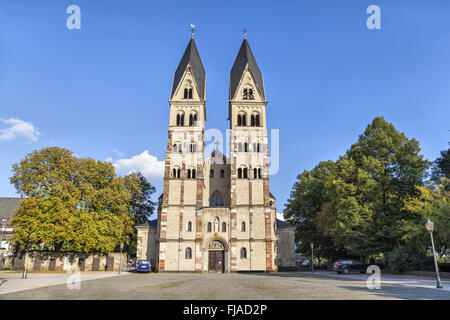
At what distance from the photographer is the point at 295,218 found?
165 feet

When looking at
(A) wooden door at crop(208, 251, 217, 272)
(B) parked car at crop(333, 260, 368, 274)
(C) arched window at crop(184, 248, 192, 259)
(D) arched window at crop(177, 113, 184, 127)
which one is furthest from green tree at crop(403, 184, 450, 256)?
(D) arched window at crop(177, 113, 184, 127)

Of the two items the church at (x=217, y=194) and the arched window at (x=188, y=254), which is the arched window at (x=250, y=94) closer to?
the church at (x=217, y=194)

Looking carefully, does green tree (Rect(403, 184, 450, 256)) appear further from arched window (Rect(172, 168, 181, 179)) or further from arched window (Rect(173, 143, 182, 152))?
arched window (Rect(173, 143, 182, 152))

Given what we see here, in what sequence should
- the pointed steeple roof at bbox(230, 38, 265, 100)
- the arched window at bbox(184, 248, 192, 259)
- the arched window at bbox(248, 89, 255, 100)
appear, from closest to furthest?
the arched window at bbox(184, 248, 192, 259) < the arched window at bbox(248, 89, 255, 100) < the pointed steeple roof at bbox(230, 38, 265, 100)

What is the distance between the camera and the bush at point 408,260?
25.0m

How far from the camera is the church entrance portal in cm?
3984

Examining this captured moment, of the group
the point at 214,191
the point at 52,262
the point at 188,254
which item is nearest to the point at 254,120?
the point at 214,191

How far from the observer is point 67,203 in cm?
3447

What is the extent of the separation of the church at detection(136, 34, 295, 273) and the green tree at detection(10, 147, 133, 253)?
256 inches

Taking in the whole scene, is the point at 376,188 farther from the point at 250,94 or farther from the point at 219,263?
the point at 250,94

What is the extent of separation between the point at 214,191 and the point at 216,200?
132cm

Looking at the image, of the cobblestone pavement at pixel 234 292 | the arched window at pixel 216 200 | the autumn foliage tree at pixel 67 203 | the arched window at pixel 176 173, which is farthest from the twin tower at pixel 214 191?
the cobblestone pavement at pixel 234 292
